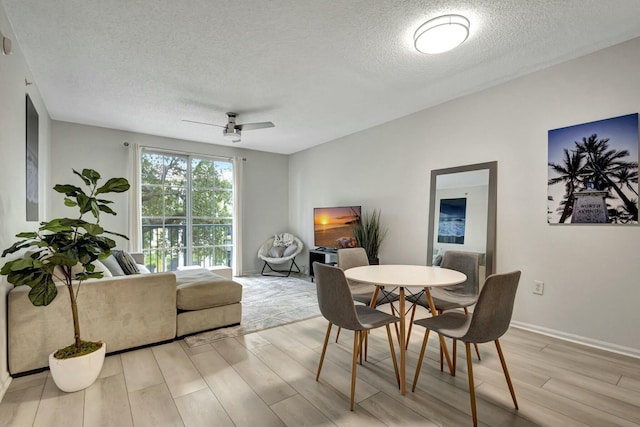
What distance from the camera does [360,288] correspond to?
2920 millimetres

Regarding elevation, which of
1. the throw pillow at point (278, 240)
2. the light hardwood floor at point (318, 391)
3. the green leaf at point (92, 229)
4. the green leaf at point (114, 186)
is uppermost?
the green leaf at point (114, 186)

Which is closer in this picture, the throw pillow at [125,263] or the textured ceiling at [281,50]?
the textured ceiling at [281,50]

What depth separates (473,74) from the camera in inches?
118

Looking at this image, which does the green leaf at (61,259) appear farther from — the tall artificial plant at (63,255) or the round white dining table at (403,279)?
the round white dining table at (403,279)

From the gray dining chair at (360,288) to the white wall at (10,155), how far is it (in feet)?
7.95

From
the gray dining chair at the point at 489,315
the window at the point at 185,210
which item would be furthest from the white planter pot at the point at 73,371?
the window at the point at 185,210

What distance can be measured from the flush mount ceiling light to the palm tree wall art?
1.40 metres

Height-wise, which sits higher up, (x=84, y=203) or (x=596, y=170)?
(x=596, y=170)

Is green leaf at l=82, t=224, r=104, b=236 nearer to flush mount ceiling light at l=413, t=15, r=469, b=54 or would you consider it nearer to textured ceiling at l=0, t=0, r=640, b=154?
textured ceiling at l=0, t=0, r=640, b=154

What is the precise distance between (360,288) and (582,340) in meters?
1.96

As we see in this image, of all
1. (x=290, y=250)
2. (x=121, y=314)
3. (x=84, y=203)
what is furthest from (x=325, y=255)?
(x=84, y=203)

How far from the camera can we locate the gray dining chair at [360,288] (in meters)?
2.66

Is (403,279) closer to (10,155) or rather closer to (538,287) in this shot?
(538,287)

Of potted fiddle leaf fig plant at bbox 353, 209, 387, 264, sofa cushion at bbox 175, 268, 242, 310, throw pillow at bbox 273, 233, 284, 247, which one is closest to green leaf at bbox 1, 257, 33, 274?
sofa cushion at bbox 175, 268, 242, 310
